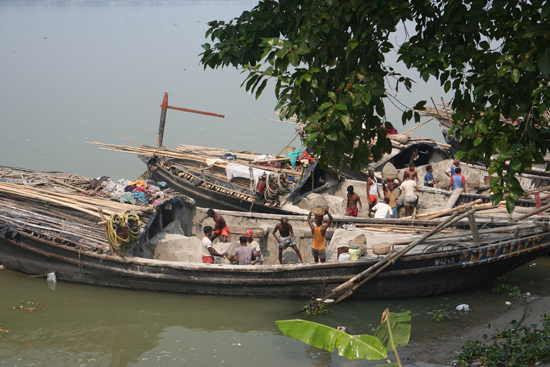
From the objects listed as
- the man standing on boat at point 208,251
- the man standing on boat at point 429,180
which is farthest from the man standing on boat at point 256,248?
the man standing on boat at point 429,180

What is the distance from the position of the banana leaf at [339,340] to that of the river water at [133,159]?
2607 mm

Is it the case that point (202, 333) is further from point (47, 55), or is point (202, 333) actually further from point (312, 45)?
point (47, 55)

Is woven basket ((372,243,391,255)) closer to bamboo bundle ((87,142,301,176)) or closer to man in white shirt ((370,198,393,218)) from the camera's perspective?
man in white shirt ((370,198,393,218))

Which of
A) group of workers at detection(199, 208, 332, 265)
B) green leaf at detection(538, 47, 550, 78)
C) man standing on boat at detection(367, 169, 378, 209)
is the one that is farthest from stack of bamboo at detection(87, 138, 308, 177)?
green leaf at detection(538, 47, 550, 78)

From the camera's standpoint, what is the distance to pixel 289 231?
1102 centimetres

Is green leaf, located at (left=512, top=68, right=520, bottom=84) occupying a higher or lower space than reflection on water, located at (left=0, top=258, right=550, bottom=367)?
higher

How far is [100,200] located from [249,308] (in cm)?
346

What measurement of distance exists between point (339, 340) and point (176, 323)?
193 inches

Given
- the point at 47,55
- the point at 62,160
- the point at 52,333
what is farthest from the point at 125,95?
the point at 52,333

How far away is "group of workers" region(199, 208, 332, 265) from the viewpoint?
1049 cm

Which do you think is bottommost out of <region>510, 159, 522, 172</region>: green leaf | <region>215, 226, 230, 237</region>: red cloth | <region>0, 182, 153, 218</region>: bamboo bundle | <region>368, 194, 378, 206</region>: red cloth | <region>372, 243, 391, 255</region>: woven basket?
<region>215, 226, 230, 237</region>: red cloth

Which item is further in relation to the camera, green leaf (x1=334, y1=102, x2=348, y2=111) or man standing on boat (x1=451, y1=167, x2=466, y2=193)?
man standing on boat (x1=451, y1=167, x2=466, y2=193)

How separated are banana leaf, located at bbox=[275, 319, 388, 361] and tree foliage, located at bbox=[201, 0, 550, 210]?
1847 mm

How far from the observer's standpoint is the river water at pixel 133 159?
9.24 m
